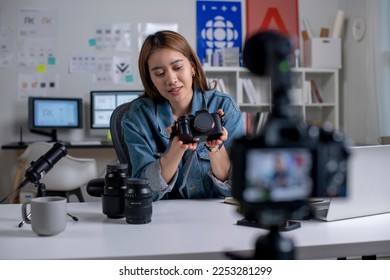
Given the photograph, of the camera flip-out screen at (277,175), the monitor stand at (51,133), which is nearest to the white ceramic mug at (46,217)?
the camera flip-out screen at (277,175)

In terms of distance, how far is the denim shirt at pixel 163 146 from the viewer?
1.44 m

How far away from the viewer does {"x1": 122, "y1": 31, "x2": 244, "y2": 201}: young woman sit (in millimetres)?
1412

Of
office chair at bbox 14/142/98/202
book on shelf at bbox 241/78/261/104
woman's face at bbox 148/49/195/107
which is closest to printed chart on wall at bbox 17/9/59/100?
office chair at bbox 14/142/98/202

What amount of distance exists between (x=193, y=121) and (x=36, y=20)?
3.45m

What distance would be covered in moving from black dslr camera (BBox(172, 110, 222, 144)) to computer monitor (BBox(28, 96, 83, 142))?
304cm

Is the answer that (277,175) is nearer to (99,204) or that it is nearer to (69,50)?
(99,204)

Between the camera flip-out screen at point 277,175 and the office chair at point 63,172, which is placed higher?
the camera flip-out screen at point 277,175

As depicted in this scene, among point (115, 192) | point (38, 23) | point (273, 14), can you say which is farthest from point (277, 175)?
point (273, 14)

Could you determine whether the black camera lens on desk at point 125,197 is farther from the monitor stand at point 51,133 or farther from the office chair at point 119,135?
the monitor stand at point 51,133

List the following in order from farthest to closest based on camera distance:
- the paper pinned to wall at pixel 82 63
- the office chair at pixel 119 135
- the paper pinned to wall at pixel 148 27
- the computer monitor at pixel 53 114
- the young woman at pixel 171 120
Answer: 1. the paper pinned to wall at pixel 148 27
2. the paper pinned to wall at pixel 82 63
3. the computer monitor at pixel 53 114
4. the office chair at pixel 119 135
5. the young woman at pixel 171 120

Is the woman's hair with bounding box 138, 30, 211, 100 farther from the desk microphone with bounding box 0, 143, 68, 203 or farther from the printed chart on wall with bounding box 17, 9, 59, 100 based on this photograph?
the printed chart on wall with bounding box 17, 9, 59, 100

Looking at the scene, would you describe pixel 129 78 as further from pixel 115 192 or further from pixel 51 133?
pixel 115 192

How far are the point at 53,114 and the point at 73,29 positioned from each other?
2.74ft

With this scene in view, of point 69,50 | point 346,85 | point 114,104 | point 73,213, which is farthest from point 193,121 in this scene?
point 346,85
